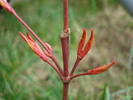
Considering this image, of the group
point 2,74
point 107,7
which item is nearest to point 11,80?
point 2,74

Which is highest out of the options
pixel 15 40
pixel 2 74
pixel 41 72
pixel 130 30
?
pixel 2 74

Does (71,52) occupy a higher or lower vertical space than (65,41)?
lower

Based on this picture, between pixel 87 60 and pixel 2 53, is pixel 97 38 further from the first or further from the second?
pixel 2 53

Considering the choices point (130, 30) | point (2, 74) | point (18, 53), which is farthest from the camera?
point (130, 30)

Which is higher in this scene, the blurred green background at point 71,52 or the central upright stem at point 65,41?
the central upright stem at point 65,41

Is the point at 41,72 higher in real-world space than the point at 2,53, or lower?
lower

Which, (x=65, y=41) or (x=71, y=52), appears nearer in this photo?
(x=65, y=41)

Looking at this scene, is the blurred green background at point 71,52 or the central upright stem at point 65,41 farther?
the blurred green background at point 71,52

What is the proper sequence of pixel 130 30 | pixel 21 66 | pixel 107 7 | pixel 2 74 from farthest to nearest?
pixel 107 7 < pixel 130 30 < pixel 21 66 < pixel 2 74
